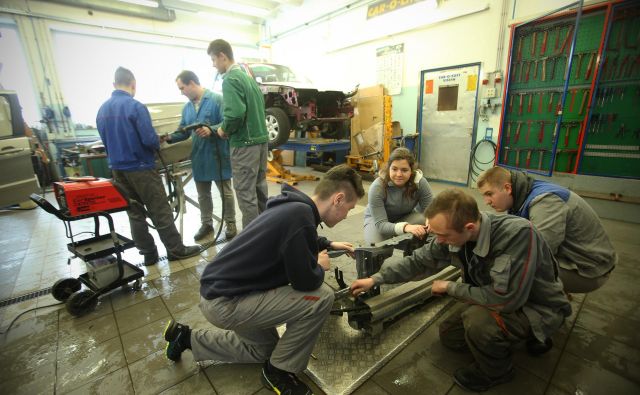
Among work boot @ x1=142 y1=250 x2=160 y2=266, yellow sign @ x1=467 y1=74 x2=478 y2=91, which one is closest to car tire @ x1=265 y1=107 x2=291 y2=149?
work boot @ x1=142 y1=250 x2=160 y2=266

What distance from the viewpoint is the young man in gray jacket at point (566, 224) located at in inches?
60.1

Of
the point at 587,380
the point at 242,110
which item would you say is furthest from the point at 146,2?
the point at 587,380

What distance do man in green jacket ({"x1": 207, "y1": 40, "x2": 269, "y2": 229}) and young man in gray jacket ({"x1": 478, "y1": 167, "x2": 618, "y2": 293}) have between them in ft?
6.47

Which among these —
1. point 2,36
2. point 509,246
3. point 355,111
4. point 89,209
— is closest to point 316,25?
point 355,111

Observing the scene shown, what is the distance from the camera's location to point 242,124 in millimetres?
2695

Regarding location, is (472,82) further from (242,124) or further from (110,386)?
(110,386)

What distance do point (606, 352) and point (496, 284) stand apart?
973 millimetres

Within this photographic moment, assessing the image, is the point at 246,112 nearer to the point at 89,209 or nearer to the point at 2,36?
the point at 89,209

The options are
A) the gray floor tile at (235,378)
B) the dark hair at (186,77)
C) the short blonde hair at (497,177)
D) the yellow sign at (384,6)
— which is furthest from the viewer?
the yellow sign at (384,6)

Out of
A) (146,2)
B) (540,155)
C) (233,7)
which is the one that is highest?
(233,7)

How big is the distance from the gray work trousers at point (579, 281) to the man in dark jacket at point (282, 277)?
4.20 feet

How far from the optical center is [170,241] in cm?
266

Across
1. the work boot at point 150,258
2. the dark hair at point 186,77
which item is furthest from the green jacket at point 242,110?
the work boot at point 150,258

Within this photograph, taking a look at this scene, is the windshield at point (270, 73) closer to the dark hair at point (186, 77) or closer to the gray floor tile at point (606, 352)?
the dark hair at point (186, 77)
